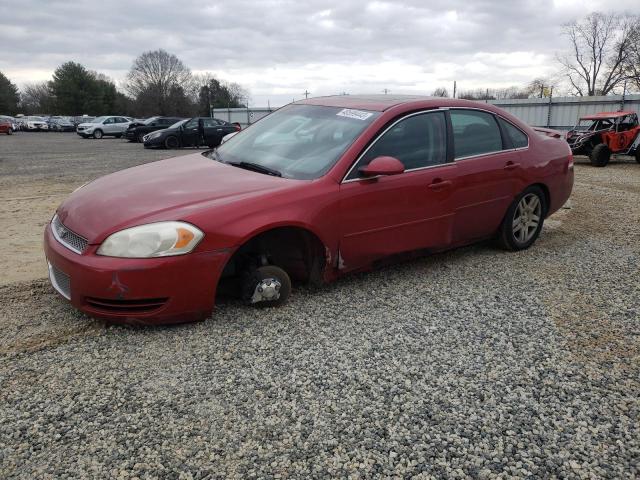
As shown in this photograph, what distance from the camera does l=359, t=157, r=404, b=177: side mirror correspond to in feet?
11.9

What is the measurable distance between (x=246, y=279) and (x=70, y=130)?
51.7 metres

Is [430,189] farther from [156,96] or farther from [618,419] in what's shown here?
[156,96]

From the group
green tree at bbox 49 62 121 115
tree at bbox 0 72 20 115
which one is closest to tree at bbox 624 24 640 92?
green tree at bbox 49 62 121 115

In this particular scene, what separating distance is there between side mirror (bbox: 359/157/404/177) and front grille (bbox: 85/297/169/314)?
1.64m

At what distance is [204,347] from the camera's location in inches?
119

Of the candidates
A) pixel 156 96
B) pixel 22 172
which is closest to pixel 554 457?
pixel 22 172

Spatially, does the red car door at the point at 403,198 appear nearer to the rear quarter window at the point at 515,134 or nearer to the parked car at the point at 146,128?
the rear quarter window at the point at 515,134

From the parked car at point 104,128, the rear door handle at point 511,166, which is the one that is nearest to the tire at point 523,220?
the rear door handle at point 511,166

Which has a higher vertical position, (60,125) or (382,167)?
(60,125)

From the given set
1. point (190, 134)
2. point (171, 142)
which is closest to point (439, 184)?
point (171, 142)

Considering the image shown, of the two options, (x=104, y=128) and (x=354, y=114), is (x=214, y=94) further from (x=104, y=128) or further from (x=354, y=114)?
(x=354, y=114)

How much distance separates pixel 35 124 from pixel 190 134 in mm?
32291

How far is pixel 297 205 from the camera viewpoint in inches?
135

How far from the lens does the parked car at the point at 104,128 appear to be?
33.4m
